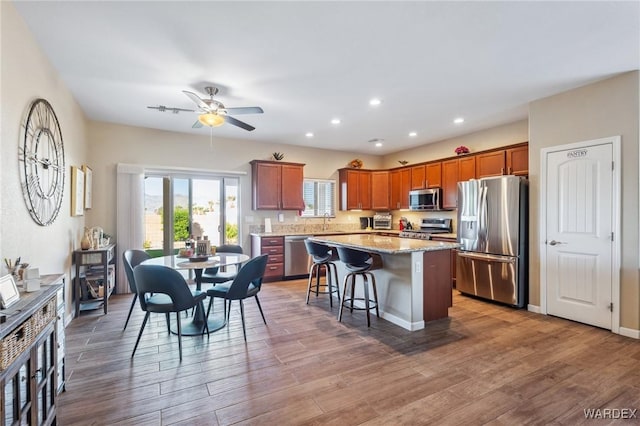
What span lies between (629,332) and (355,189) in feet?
16.1

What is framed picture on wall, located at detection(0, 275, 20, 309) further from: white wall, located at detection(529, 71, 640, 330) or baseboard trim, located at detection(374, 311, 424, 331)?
white wall, located at detection(529, 71, 640, 330)

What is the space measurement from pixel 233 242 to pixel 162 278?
342cm

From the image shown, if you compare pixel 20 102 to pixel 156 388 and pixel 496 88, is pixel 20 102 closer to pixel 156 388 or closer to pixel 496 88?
pixel 156 388

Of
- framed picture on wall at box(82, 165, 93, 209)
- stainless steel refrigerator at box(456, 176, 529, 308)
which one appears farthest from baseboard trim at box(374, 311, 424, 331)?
framed picture on wall at box(82, 165, 93, 209)

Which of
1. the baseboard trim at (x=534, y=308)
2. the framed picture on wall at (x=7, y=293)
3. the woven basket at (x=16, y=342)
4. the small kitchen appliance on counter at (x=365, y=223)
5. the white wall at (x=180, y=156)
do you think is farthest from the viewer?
the small kitchen appliance on counter at (x=365, y=223)

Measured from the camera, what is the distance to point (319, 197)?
23.2ft

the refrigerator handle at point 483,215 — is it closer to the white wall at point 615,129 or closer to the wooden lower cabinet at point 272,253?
the white wall at point 615,129

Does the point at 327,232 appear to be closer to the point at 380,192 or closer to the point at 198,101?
the point at 380,192

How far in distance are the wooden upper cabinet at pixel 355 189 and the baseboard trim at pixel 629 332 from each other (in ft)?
15.3

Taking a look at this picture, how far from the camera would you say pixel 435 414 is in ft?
6.59

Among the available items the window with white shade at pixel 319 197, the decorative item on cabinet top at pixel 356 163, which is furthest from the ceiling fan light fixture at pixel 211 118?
the decorative item on cabinet top at pixel 356 163

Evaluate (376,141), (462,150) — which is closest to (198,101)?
(376,141)

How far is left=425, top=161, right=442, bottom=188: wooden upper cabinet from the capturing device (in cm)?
599

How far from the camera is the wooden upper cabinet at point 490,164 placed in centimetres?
491
